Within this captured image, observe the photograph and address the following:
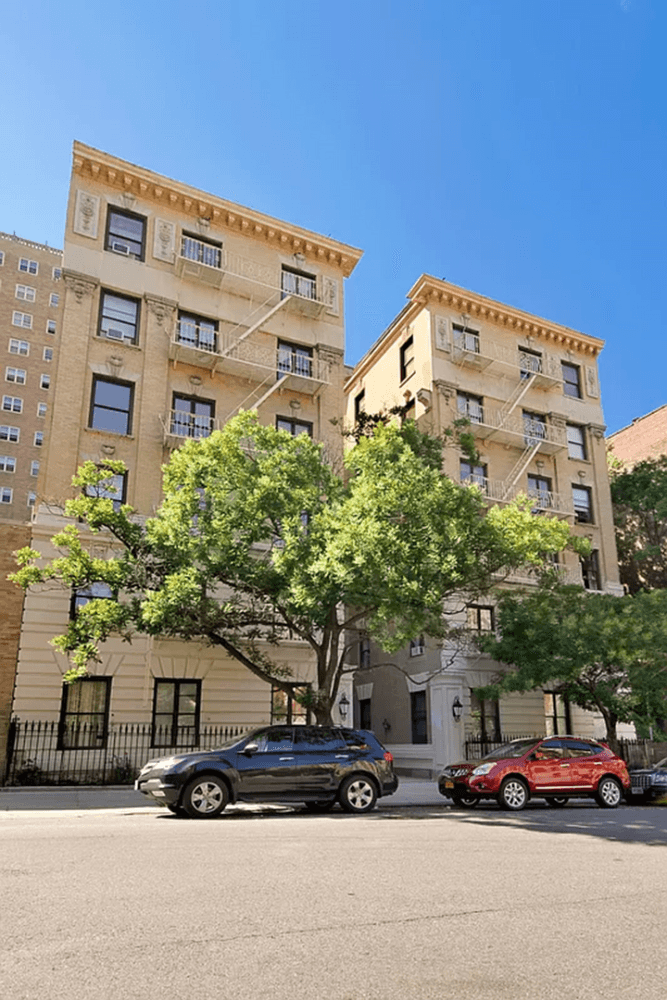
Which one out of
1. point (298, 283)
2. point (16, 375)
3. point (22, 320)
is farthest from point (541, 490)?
point (22, 320)

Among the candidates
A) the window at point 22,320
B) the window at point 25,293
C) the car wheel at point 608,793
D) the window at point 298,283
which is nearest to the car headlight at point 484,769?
the car wheel at point 608,793

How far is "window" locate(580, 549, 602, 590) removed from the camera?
102 ft

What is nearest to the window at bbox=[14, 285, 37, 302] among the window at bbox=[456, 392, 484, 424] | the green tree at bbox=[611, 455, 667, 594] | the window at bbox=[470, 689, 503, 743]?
the window at bbox=[456, 392, 484, 424]

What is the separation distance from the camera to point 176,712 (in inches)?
864

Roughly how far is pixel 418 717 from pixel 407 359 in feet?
49.7

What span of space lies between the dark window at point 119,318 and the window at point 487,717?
17.0 m

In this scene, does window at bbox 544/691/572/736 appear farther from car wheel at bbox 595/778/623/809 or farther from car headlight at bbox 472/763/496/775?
car headlight at bbox 472/763/496/775

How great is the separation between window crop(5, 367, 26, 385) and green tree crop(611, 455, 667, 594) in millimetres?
43359

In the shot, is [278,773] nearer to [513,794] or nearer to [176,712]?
[513,794]

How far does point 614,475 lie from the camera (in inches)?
1471

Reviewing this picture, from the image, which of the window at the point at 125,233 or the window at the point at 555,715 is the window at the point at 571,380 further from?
the window at the point at 125,233

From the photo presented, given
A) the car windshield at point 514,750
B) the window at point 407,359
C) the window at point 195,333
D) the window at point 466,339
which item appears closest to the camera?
the car windshield at point 514,750

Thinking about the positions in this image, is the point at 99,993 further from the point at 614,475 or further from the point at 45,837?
the point at 614,475

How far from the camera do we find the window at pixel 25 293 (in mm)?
58719
